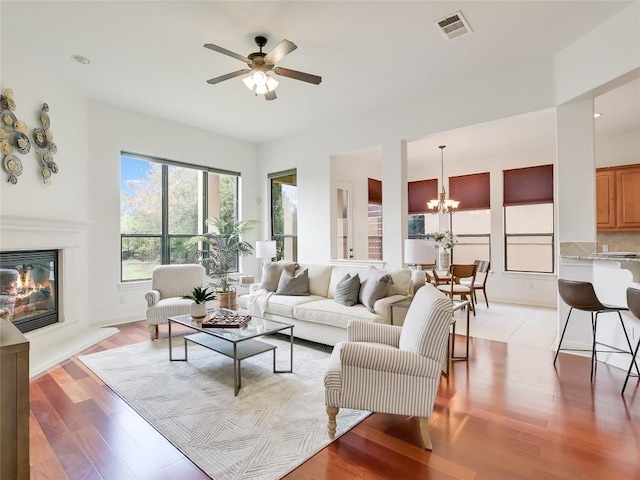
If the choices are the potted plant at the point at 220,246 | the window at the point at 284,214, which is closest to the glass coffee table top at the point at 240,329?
the potted plant at the point at 220,246

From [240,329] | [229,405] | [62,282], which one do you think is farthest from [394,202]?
[62,282]

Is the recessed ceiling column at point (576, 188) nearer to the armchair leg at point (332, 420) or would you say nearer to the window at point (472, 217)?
the armchair leg at point (332, 420)

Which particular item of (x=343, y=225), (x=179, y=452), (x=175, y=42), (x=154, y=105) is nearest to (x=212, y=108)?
(x=154, y=105)

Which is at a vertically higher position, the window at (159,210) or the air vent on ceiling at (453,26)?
the air vent on ceiling at (453,26)

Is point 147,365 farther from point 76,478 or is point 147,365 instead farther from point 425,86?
point 425,86

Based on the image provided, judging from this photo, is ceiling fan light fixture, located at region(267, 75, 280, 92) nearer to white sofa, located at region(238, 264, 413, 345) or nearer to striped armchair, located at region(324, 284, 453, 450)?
white sofa, located at region(238, 264, 413, 345)

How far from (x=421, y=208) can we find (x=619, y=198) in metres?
3.60

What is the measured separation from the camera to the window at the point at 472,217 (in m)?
7.27

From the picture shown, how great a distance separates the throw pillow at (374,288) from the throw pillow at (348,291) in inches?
3.5

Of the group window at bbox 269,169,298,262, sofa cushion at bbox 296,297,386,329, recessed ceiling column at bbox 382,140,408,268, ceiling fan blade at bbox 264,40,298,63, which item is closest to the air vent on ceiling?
ceiling fan blade at bbox 264,40,298,63

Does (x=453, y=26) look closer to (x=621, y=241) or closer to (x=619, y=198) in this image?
(x=619, y=198)

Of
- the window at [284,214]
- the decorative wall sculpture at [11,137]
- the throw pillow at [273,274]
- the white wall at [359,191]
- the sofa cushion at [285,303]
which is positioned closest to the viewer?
the decorative wall sculpture at [11,137]

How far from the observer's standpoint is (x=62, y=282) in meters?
4.29

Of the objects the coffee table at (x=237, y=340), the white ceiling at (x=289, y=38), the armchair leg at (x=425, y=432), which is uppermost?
the white ceiling at (x=289, y=38)
